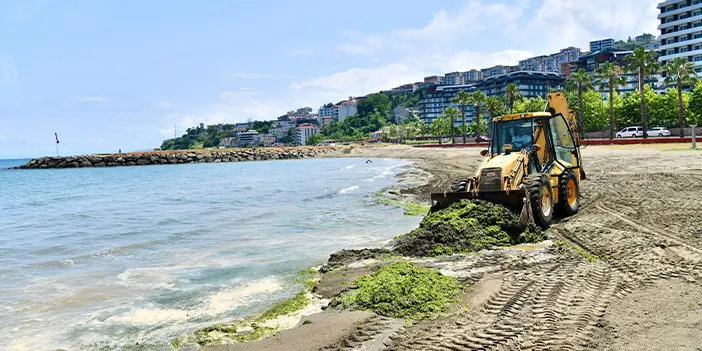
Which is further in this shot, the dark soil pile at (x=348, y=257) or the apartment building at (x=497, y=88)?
the apartment building at (x=497, y=88)

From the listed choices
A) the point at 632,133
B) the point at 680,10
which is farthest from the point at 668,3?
the point at 632,133

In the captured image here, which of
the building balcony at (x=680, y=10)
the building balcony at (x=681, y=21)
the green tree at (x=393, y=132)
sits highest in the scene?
the building balcony at (x=680, y=10)

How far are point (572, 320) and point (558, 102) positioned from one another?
9.41 meters

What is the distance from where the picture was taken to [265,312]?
681 centimetres

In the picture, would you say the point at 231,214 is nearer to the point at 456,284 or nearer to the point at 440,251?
the point at 440,251

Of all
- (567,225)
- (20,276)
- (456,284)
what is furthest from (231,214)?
(456,284)

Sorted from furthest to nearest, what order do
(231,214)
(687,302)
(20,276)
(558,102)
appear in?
(231,214) → (558,102) → (20,276) → (687,302)

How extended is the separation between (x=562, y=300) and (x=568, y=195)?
7025mm

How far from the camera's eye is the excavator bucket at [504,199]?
9.85 metres

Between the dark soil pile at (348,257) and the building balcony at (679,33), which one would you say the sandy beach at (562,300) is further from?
the building balcony at (679,33)

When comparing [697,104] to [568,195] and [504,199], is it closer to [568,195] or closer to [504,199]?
[568,195]

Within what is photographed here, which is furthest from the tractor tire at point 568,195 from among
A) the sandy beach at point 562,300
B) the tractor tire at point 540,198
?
the sandy beach at point 562,300

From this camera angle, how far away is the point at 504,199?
10.4 m

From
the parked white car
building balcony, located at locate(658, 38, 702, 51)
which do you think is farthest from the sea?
building balcony, located at locate(658, 38, 702, 51)
